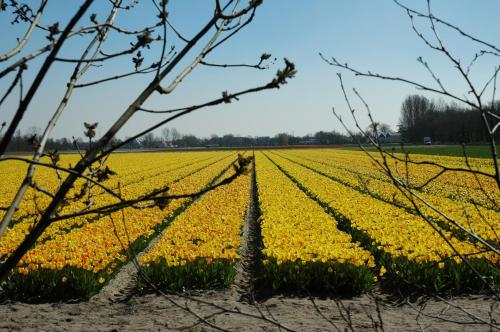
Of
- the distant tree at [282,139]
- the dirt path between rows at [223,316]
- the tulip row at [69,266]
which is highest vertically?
the distant tree at [282,139]

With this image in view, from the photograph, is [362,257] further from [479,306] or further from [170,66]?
[170,66]

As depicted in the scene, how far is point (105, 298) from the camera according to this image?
687 cm

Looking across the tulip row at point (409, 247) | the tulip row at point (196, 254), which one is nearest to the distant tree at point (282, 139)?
the tulip row at point (409, 247)

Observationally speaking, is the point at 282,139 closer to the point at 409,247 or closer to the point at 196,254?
the point at 409,247

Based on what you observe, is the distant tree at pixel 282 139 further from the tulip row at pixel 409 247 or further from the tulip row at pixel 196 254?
the tulip row at pixel 196 254

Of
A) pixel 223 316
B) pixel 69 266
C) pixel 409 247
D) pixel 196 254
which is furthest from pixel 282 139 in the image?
pixel 223 316

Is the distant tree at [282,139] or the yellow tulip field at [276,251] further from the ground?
the distant tree at [282,139]

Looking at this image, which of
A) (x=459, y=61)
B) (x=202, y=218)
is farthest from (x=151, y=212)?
(x=459, y=61)

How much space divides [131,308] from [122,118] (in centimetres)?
577

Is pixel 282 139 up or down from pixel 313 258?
up

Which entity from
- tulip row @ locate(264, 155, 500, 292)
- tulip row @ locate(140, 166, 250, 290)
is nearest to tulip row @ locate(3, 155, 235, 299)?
tulip row @ locate(140, 166, 250, 290)

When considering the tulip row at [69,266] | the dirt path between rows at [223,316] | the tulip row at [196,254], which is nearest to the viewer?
the dirt path between rows at [223,316]

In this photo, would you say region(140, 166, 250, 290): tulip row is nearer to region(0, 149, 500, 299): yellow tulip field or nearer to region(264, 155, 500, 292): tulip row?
region(0, 149, 500, 299): yellow tulip field

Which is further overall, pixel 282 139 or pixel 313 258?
pixel 282 139
